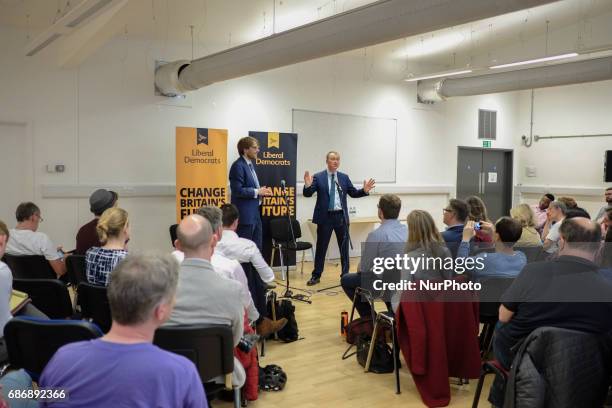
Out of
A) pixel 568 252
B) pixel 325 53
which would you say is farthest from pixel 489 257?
pixel 325 53

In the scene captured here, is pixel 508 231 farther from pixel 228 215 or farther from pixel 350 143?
pixel 350 143

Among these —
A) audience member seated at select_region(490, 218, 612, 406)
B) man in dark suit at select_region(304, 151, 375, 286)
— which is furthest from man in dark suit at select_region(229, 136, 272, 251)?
audience member seated at select_region(490, 218, 612, 406)

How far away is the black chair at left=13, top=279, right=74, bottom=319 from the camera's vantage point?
3094mm

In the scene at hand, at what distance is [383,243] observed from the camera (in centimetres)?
405

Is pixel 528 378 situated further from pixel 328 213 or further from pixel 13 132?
pixel 13 132

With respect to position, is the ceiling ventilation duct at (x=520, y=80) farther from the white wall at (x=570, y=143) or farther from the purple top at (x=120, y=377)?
the purple top at (x=120, y=377)

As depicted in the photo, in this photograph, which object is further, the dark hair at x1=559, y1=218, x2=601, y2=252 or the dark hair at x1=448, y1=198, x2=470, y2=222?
the dark hair at x1=448, y1=198, x2=470, y2=222

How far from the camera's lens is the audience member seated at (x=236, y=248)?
12.2 ft

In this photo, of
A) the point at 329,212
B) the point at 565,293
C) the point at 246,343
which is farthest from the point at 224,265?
the point at 329,212

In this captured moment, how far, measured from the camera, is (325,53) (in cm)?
510

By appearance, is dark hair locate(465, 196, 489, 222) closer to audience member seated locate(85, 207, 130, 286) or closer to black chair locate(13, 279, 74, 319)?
audience member seated locate(85, 207, 130, 286)

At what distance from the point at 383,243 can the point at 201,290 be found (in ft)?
6.65

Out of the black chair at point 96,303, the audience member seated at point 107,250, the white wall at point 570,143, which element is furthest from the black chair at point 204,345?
the white wall at point 570,143

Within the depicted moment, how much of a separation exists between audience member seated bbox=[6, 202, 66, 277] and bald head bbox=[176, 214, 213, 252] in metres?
2.11
